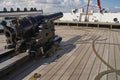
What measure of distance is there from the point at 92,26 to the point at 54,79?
12.2 meters

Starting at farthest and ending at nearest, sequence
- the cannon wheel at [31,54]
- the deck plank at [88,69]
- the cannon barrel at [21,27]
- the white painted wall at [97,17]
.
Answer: the white painted wall at [97,17], the cannon wheel at [31,54], the cannon barrel at [21,27], the deck plank at [88,69]

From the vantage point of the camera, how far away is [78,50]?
26.2 ft

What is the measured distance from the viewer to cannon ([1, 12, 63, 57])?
5.70 meters

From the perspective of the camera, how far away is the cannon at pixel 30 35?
18.7 feet

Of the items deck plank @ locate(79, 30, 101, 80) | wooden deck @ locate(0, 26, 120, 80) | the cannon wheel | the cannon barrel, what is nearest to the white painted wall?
wooden deck @ locate(0, 26, 120, 80)

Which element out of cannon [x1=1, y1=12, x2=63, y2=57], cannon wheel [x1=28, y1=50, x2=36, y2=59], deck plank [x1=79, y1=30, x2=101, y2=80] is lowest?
deck plank [x1=79, y1=30, x2=101, y2=80]

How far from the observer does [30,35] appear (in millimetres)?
6527

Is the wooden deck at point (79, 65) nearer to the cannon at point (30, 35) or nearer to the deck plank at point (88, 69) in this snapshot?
the deck plank at point (88, 69)

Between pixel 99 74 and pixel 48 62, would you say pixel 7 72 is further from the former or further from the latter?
pixel 99 74

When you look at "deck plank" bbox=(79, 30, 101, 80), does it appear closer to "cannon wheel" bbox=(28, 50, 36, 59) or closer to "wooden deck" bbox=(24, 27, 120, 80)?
"wooden deck" bbox=(24, 27, 120, 80)

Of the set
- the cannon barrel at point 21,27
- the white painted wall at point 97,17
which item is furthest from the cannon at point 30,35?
the white painted wall at point 97,17

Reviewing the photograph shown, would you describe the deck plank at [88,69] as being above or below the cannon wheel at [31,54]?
below

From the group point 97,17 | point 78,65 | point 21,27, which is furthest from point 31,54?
point 97,17

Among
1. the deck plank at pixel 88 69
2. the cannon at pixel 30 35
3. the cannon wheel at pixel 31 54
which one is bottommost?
the deck plank at pixel 88 69
